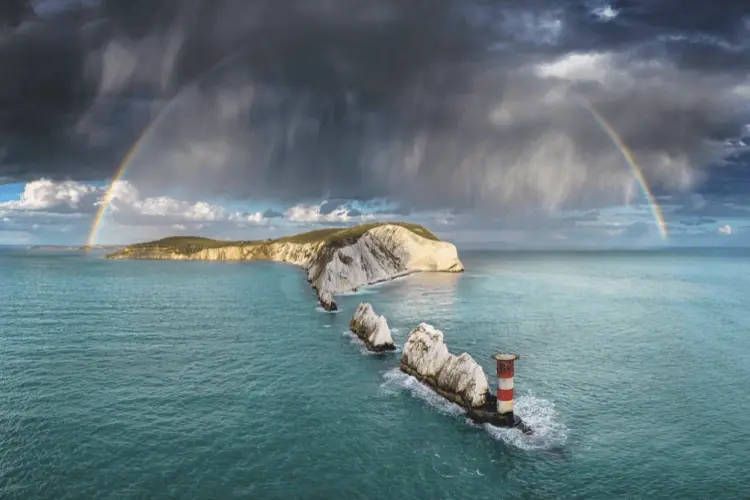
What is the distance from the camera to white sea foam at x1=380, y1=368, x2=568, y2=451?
32.7 m

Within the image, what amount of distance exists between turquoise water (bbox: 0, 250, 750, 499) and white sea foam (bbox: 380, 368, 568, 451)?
0.18 m

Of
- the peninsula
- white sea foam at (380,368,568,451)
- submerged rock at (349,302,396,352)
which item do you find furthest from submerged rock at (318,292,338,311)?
white sea foam at (380,368,568,451)

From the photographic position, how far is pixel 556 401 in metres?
40.8

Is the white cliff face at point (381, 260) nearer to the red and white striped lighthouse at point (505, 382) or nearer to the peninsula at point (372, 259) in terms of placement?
the peninsula at point (372, 259)

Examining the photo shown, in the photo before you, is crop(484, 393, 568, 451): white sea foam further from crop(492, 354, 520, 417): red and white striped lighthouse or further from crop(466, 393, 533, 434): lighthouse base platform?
crop(492, 354, 520, 417): red and white striped lighthouse

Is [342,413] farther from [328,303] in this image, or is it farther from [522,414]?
[328,303]

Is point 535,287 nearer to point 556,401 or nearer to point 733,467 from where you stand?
point 556,401

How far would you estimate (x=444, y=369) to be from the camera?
1687 inches

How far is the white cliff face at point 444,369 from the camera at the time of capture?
3844cm

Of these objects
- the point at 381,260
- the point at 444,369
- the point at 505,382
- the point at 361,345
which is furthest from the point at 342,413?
the point at 381,260

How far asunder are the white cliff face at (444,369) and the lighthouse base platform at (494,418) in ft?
2.00

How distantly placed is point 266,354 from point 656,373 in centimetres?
4297

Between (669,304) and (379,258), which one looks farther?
(379,258)

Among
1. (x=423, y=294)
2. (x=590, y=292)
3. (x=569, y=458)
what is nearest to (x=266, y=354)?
(x=569, y=458)
